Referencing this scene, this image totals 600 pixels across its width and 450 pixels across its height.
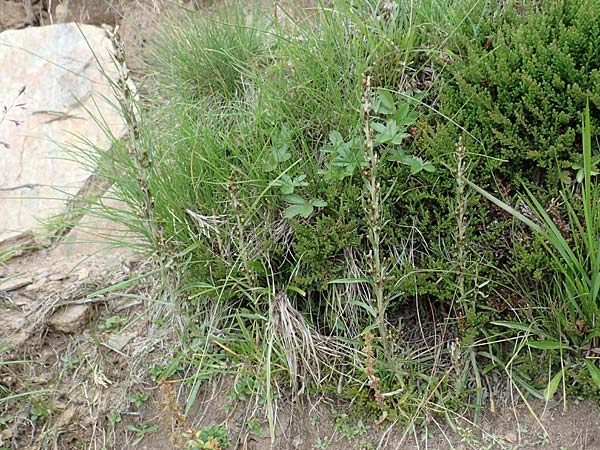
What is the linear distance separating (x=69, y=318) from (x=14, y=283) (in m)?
0.39

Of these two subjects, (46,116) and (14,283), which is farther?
(46,116)

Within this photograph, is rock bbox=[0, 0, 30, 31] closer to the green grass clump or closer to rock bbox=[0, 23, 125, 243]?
rock bbox=[0, 23, 125, 243]

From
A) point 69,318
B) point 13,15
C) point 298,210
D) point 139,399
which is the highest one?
point 13,15

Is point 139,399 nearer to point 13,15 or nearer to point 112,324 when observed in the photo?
point 112,324

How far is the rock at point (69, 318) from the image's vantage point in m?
2.91

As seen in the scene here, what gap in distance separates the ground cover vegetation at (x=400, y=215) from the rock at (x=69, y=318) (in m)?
0.44

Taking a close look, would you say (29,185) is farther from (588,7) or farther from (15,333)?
(588,7)

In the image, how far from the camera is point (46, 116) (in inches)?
159

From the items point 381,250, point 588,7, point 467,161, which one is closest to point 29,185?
point 381,250

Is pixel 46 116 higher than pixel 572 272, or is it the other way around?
pixel 46 116

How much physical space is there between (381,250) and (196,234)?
0.86m

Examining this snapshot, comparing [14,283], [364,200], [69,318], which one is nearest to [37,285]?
[14,283]

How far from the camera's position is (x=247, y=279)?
2650 millimetres

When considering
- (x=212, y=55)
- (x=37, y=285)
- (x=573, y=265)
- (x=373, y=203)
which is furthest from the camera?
(x=212, y=55)
